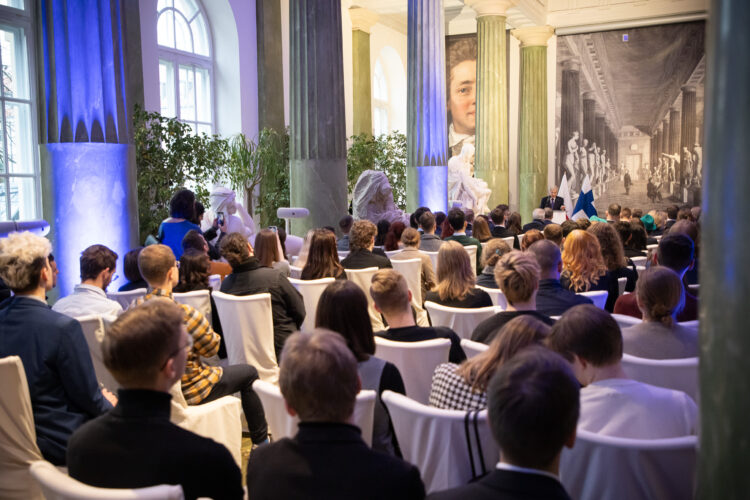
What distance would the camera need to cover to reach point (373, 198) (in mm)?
10930

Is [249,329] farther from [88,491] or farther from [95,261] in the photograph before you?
[88,491]

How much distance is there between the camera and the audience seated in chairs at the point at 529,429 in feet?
5.50

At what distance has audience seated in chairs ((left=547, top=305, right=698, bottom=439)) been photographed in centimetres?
246

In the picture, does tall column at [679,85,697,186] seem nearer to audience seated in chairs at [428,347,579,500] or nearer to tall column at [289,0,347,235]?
tall column at [289,0,347,235]

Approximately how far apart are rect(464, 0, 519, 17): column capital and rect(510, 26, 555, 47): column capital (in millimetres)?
2844

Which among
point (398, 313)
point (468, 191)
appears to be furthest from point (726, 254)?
point (468, 191)

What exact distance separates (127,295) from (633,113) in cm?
1866

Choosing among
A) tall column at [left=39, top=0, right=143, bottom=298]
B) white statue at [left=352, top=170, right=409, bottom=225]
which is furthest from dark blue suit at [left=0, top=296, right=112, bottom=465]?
white statue at [left=352, top=170, right=409, bottom=225]

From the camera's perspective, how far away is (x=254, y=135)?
1383 centimetres

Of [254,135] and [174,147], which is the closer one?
[174,147]

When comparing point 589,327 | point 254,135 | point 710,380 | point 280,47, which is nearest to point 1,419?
point 589,327

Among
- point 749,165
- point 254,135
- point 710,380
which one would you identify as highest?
point 254,135

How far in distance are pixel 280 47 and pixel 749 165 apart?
14111 mm

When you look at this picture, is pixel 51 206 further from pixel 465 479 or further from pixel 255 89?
pixel 255 89
